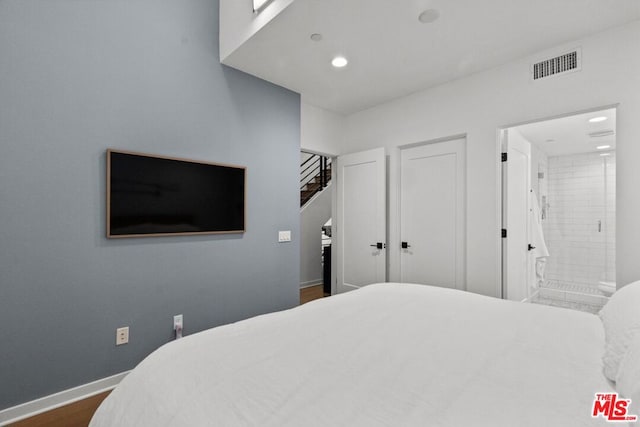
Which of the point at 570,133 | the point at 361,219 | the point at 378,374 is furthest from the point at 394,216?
the point at 378,374

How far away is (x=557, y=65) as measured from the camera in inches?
97.7

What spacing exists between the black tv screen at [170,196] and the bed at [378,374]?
4.65ft

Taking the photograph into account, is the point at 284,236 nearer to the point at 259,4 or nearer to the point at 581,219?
the point at 259,4

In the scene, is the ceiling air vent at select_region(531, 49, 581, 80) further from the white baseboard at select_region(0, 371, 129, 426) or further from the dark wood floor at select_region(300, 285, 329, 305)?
the white baseboard at select_region(0, 371, 129, 426)

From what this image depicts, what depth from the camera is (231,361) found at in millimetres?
A: 1043

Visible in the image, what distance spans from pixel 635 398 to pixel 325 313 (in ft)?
3.69

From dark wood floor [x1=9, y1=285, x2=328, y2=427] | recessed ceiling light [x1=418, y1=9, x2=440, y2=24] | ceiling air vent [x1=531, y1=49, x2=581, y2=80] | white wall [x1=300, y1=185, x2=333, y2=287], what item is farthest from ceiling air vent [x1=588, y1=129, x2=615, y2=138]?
Result: dark wood floor [x1=9, y1=285, x2=328, y2=427]

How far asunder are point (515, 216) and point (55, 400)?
3.98 meters

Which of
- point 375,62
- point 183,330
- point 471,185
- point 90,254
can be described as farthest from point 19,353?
point 471,185

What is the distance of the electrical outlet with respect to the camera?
2.22 meters

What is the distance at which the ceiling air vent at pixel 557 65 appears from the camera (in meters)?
2.39

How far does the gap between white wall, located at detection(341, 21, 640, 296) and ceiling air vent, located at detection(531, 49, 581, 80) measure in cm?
5

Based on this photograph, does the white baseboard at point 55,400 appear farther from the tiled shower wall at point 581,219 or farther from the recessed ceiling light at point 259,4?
the tiled shower wall at point 581,219

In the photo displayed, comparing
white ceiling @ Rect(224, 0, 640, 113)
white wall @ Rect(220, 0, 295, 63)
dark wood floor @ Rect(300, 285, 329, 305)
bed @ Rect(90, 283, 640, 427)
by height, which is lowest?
dark wood floor @ Rect(300, 285, 329, 305)
